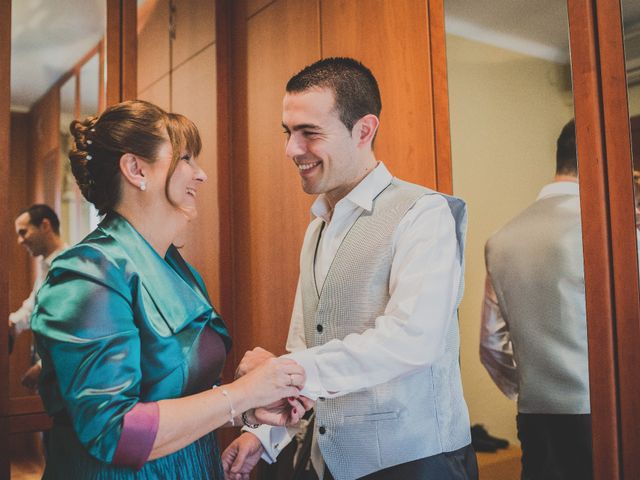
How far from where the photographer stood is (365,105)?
6.20ft

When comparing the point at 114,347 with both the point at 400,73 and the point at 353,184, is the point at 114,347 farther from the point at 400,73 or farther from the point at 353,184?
the point at 400,73

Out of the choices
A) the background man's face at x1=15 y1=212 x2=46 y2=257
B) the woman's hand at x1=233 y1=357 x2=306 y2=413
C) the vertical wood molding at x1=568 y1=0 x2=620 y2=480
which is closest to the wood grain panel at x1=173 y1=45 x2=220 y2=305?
the background man's face at x1=15 y1=212 x2=46 y2=257

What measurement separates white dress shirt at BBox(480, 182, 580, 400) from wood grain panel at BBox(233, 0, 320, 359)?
46.3 inches

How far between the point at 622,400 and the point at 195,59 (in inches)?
109

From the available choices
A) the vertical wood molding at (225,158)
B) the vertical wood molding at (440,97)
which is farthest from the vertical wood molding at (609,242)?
the vertical wood molding at (225,158)

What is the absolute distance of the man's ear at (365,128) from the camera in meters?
1.87

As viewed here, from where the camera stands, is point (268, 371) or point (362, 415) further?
point (362, 415)

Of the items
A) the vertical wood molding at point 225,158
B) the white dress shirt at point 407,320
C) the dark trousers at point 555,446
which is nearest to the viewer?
the white dress shirt at point 407,320

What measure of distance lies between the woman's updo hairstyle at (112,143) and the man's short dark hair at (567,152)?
40.3 inches

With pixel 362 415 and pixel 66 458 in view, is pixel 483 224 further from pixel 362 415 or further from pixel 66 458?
pixel 66 458

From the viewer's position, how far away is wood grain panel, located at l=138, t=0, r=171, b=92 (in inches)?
125

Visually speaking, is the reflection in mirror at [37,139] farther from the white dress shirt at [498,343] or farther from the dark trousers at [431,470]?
the white dress shirt at [498,343]

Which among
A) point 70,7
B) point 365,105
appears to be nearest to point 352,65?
point 365,105

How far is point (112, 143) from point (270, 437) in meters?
0.93
